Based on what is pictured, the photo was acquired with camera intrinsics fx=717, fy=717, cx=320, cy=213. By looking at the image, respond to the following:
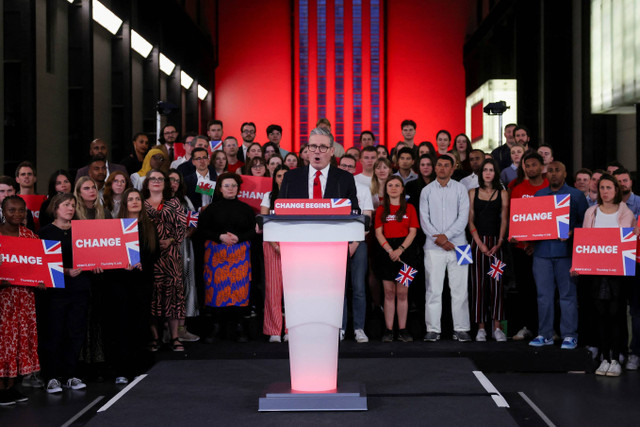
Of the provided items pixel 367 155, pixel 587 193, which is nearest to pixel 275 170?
pixel 367 155

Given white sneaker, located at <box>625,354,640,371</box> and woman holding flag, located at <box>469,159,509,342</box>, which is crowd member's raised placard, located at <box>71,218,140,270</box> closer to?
woman holding flag, located at <box>469,159,509,342</box>

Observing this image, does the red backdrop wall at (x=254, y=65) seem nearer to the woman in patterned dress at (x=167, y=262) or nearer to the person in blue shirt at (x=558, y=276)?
the woman in patterned dress at (x=167, y=262)

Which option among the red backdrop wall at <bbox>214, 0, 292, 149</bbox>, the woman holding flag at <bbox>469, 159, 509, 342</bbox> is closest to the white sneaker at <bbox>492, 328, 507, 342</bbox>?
the woman holding flag at <bbox>469, 159, 509, 342</bbox>

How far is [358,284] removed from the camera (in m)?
6.11

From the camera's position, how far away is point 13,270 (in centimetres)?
489

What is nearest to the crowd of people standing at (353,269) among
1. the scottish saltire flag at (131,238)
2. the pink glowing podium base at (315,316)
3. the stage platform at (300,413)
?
the scottish saltire flag at (131,238)

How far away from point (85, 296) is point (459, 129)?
10.1 metres

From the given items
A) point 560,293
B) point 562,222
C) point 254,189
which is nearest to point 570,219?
point 562,222

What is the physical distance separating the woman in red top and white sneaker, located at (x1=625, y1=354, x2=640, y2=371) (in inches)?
69.9

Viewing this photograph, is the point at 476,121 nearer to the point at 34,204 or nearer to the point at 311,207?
the point at 34,204

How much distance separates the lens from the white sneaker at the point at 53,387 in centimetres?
520

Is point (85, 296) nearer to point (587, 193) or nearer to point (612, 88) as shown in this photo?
point (587, 193)

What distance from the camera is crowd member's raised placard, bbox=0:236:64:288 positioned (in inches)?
192

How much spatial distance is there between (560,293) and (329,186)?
9.53 ft
